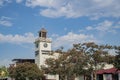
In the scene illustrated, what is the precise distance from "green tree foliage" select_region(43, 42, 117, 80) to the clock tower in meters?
33.1

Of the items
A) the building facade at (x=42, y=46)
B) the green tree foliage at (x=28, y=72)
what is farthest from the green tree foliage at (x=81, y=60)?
the building facade at (x=42, y=46)

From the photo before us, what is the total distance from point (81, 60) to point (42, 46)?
43012mm

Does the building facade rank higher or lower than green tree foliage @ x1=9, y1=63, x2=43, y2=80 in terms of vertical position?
higher

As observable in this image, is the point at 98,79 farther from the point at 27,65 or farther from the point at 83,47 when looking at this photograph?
the point at 27,65

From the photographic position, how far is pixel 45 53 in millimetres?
101625

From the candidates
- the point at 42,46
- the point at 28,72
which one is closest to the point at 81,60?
the point at 28,72

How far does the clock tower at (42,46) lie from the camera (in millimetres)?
100375

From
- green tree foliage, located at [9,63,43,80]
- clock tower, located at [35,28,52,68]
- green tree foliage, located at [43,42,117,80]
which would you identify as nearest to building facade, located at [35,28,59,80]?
clock tower, located at [35,28,52,68]

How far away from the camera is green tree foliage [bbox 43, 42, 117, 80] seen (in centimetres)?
5851

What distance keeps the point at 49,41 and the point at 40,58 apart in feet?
24.1

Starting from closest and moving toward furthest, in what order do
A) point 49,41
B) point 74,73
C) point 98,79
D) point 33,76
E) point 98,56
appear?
point 98,56 < point 74,73 < point 98,79 < point 33,76 < point 49,41

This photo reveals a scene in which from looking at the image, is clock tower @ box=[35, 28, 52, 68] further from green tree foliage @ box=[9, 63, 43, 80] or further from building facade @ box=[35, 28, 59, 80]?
green tree foliage @ box=[9, 63, 43, 80]

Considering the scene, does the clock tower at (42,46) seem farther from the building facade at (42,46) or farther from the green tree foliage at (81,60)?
the green tree foliage at (81,60)

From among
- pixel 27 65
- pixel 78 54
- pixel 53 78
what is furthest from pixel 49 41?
pixel 78 54
